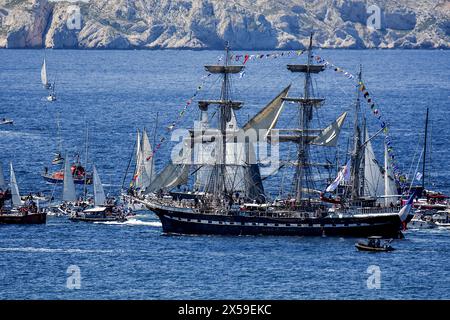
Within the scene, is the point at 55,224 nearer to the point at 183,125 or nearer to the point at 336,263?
the point at 336,263

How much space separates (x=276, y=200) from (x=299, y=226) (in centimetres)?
550

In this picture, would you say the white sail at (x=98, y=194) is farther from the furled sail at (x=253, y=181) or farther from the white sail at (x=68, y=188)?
the furled sail at (x=253, y=181)

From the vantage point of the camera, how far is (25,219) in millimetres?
109750

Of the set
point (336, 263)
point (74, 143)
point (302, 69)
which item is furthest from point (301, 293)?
point (74, 143)

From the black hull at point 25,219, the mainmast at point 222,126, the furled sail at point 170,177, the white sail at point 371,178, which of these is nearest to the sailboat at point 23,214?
the black hull at point 25,219

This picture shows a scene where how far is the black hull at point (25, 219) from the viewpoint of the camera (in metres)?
110

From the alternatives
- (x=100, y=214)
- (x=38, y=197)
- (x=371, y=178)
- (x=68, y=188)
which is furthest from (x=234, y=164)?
(x=38, y=197)

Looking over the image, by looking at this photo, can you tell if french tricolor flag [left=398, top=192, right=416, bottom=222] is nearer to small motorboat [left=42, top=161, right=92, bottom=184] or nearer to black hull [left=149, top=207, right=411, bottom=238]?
black hull [left=149, top=207, right=411, bottom=238]

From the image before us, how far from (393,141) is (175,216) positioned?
7344 cm

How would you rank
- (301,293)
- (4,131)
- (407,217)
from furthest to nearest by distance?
1. (4,131)
2. (407,217)
3. (301,293)

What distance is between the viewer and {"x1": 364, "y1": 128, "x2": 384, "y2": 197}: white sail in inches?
4358

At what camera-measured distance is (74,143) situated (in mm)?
172125

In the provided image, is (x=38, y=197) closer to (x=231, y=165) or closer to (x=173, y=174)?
(x=173, y=174)

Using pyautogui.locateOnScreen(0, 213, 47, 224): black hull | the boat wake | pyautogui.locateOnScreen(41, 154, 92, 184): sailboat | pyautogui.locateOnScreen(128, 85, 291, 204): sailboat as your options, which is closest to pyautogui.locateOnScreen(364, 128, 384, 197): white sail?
pyautogui.locateOnScreen(128, 85, 291, 204): sailboat
